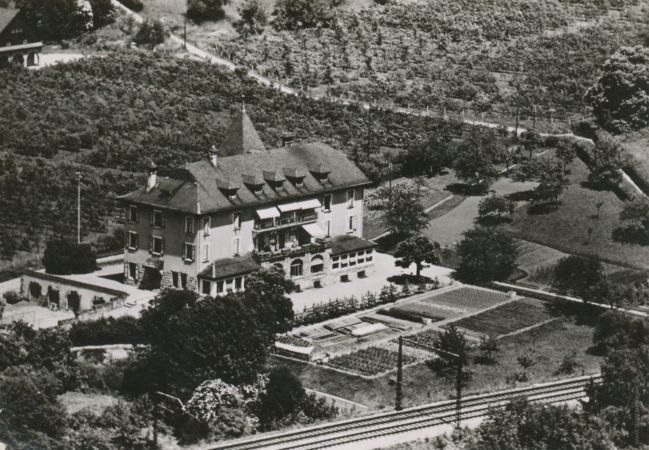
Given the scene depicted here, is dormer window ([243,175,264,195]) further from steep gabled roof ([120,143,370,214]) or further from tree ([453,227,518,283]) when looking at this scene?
tree ([453,227,518,283])

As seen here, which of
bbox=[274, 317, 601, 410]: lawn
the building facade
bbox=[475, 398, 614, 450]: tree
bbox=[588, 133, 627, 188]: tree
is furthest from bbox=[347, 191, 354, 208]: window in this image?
bbox=[475, 398, 614, 450]: tree

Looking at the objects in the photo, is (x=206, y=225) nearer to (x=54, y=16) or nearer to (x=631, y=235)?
(x=631, y=235)

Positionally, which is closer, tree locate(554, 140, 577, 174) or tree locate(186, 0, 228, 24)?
tree locate(554, 140, 577, 174)

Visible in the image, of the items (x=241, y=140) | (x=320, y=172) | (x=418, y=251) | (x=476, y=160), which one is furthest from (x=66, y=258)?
(x=476, y=160)

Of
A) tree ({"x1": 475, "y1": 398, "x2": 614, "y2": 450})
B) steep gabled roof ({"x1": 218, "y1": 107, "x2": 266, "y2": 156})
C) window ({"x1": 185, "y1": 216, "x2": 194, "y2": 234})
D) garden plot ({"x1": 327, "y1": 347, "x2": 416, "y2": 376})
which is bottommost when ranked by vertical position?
garden plot ({"x1": 327, "y1": 347, "x2": 416, "y2": 376})

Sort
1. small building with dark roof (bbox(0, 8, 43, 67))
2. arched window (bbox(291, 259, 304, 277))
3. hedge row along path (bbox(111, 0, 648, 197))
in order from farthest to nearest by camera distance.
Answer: small building with dark roof (bbox(0, 8, 43, 67)) < hedge row along path (bbox(111, 0, 648, 197)) < arched window (bbox(291, 259, 304, 277))
